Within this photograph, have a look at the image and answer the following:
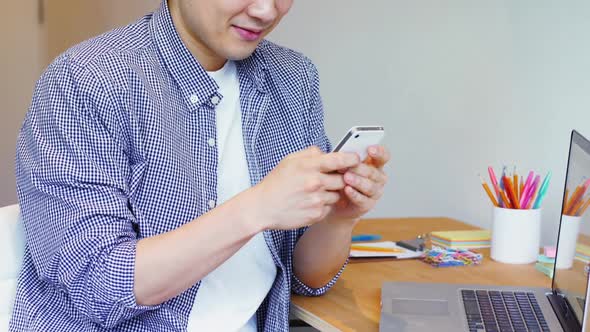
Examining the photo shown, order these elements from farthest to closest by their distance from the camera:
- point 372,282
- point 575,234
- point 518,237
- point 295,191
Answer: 1. point 518,237
2. point 372,282
3. point 575,234
4. point 295,191

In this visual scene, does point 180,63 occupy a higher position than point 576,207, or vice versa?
point 180,63

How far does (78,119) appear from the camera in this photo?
102 cm

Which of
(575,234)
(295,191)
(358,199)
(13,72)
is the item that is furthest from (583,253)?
(13,72)

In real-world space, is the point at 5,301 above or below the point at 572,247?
below

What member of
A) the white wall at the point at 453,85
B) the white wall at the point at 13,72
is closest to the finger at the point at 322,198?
the white wall at the point at 453,85

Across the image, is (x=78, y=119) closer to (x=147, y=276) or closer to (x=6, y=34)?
(x=147, y=276)

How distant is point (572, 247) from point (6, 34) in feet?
10.1

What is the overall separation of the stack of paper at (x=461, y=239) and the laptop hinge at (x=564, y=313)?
34 centimetres

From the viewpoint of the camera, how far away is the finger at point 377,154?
39.6 inches

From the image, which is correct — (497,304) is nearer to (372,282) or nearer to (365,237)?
(372,282)

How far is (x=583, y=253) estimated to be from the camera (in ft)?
3.54

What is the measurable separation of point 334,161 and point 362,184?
100 mm

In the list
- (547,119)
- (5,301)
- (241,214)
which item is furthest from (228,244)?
(547,119)

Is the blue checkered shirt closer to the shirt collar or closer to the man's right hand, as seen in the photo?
the shirt collar
